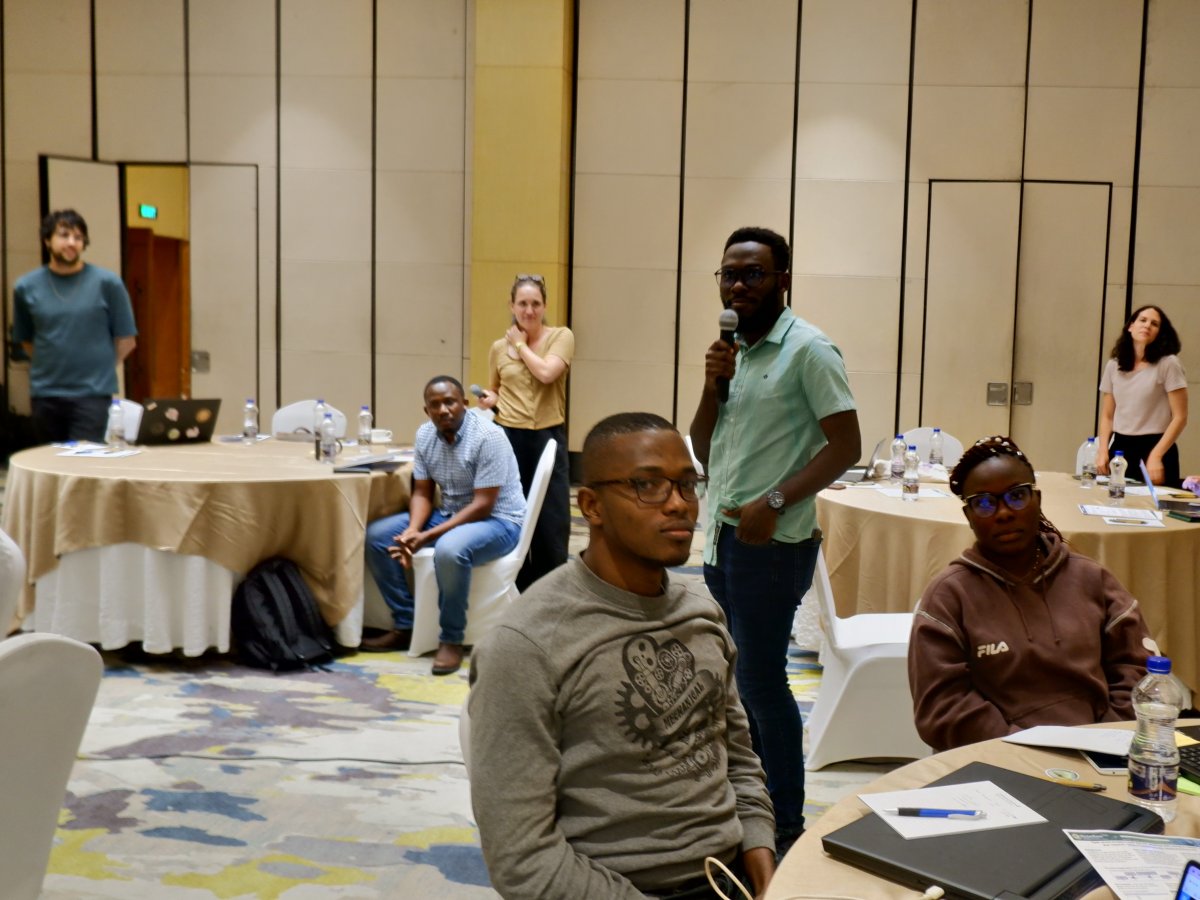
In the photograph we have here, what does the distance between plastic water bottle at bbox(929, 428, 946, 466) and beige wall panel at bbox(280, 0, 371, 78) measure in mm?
5352

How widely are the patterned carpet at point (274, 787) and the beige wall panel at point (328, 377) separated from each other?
15.2 feet

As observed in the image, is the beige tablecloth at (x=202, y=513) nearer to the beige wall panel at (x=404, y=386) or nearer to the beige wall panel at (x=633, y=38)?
the beige wall panel at (x=404, y=386)

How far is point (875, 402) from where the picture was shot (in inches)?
362

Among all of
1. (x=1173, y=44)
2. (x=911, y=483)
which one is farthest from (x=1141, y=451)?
(x=1173, y=44)

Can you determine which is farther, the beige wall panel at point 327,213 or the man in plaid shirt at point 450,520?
the beige wall panel at point 327,213

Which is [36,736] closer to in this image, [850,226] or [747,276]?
[747,276]

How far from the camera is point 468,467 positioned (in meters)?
5.33

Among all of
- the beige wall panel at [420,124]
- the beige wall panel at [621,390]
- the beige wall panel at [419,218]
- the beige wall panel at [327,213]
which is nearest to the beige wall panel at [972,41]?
the beige wall panel at [621,390]

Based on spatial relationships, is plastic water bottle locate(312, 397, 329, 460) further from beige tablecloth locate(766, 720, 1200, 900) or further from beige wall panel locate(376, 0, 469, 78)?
beige tablecloth locate(766, 720, 1200, 900)

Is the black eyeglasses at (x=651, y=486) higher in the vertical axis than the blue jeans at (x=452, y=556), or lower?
higher

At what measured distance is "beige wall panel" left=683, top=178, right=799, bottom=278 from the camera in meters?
9.13

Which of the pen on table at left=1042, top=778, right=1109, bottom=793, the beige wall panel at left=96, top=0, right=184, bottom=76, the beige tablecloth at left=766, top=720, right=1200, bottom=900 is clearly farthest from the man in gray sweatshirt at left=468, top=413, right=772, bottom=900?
the beige wall panel at left=96, top=0, right=184, bottom=76

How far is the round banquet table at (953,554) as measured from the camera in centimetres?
436

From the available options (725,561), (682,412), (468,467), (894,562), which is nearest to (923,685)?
(725,561)
